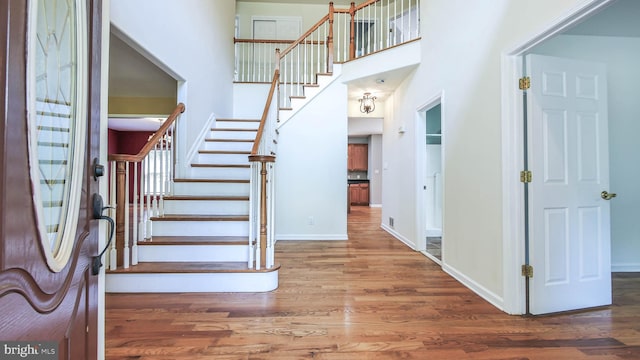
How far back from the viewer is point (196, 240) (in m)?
2.70

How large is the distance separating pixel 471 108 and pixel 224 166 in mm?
2942

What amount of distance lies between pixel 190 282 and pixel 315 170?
2526 millimetres

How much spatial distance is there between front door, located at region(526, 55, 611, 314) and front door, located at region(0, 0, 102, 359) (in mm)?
2572

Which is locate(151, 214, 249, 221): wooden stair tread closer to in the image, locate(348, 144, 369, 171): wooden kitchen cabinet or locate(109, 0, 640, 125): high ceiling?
locate(109, 0, 640, 125): high ceiling

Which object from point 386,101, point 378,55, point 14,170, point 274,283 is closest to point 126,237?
point 274,283

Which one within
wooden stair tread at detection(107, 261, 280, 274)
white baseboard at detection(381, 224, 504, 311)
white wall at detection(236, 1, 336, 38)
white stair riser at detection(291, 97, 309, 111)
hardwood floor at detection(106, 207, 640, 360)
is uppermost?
white wall at detection(236, 1, 336, 38)

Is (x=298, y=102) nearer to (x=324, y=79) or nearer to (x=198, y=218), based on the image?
(x=324, y=79)

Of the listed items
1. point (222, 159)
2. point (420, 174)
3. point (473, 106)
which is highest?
point (473, 106)

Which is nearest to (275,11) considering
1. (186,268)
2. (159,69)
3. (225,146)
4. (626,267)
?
(159,69)

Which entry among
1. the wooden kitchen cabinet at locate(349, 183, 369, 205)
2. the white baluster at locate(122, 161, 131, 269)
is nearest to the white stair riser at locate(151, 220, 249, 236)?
the white baluster at locate(122, 161, 131, 269)

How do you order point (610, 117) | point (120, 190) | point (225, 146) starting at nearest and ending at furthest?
1. point (120, 190)
2. point (610, 117)
3. point (225, 146)

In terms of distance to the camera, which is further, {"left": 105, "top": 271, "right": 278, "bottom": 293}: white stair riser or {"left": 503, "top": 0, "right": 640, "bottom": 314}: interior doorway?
{"left": 105, "top": 271, "right": 278, "bottom": 293}: white stair riser

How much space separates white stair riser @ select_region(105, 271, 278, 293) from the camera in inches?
92.8

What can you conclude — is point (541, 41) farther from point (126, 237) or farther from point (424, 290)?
point (126, 237)
